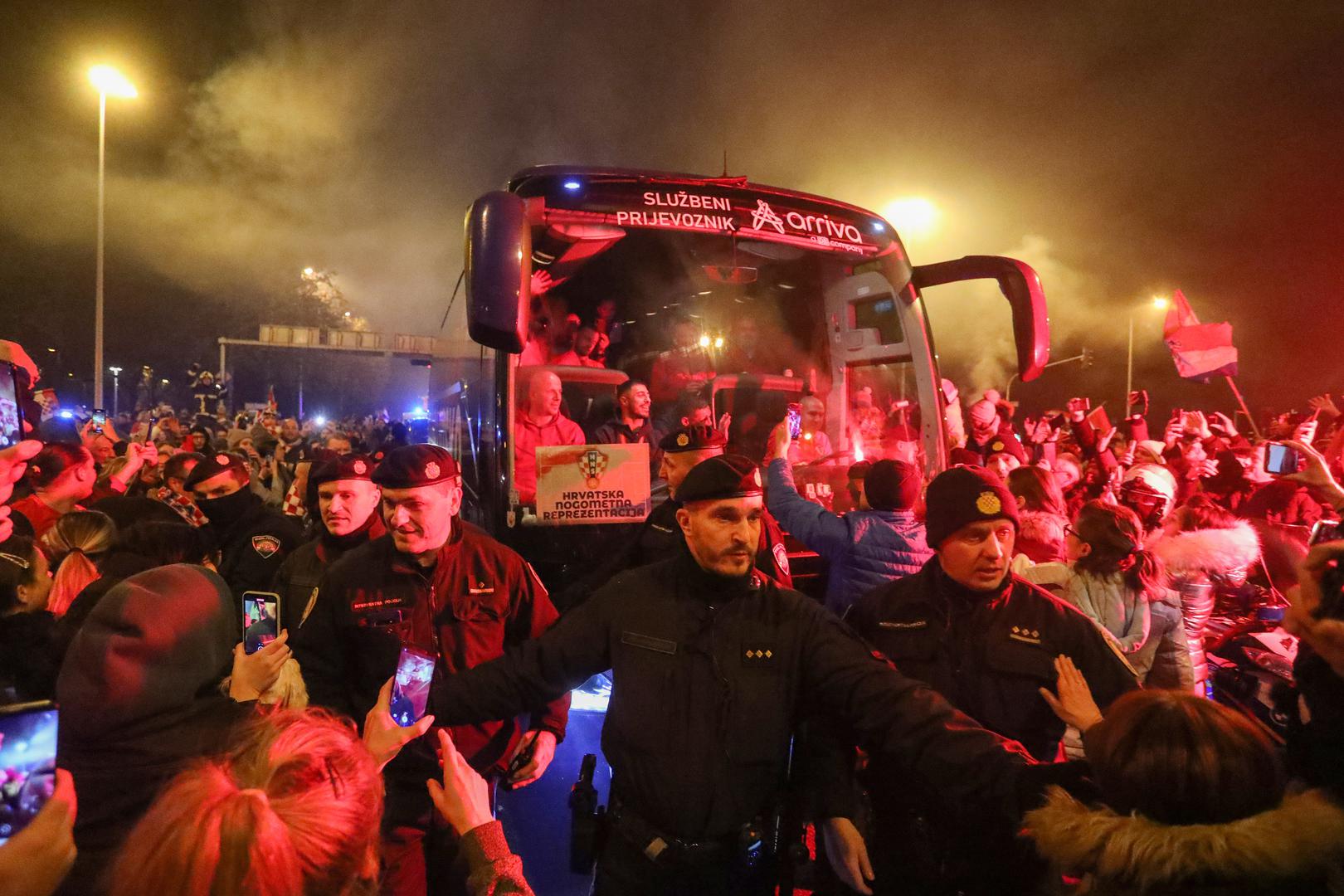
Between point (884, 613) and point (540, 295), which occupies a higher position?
point (540, 295)

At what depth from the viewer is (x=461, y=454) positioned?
22.8 ft

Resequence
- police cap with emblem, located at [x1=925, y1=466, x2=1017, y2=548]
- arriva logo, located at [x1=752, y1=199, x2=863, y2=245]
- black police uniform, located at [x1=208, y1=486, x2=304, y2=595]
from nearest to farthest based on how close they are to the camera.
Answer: police cap with emblem, located at [x1=925, y1=466, x2=1017, y2=548] → black police uniform, located at [x1=208, y1=486, x2=304, y2=595] → arriva logo, located at [x1=752, y1=199, x2=863, y2=245]

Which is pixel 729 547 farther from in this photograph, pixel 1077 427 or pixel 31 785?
pixel 1077 427

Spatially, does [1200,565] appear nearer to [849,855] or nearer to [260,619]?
[849,855]

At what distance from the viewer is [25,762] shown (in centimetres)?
186

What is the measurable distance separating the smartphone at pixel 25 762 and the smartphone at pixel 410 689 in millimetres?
846

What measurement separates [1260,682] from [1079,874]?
8.75ft

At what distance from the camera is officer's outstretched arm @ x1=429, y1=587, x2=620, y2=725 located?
2307 mm

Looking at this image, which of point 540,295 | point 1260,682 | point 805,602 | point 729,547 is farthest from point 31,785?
point 1260,682

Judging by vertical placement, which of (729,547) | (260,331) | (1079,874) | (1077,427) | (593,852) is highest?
(260,331)

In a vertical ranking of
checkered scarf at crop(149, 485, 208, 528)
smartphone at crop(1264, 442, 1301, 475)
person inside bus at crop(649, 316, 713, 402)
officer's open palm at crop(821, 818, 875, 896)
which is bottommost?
officer's open palm at crop(821, 818, 875, 896)

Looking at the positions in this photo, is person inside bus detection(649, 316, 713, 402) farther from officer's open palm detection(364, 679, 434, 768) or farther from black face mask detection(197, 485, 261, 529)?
officer's open palm detection(364, 679, 434, 768)

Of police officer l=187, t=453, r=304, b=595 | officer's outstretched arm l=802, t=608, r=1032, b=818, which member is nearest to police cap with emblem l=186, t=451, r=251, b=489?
police officer l=187, t=453, r=304, b=595

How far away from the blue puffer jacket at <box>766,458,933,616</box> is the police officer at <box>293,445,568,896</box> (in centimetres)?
166
